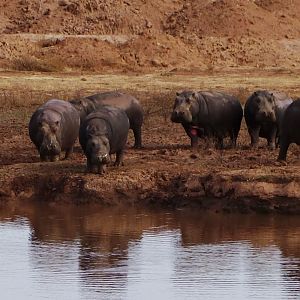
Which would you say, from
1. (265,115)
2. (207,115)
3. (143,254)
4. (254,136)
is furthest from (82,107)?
(143,254)

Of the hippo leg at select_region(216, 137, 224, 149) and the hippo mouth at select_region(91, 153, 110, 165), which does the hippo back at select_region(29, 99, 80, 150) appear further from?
the hippo leg at select_region(216, 137, 224, 149)

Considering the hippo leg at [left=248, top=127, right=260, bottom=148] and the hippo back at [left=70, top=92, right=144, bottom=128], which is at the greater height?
the hippo back at [left=70, top=92, right=144, bottom=128]

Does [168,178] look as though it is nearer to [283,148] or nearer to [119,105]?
[283,148]

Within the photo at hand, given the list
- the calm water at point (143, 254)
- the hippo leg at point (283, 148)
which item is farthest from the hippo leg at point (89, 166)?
the hippo leg at point (283, 148)

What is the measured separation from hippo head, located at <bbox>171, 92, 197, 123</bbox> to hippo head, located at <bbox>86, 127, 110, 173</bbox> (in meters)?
3.16

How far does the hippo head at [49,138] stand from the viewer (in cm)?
1864

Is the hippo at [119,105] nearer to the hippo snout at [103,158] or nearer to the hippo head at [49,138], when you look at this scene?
the hippo head at [49,138]

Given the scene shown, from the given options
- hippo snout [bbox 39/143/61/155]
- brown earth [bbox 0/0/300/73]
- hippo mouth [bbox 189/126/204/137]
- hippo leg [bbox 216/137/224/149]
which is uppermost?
brown earth [bbox 0/0/300/73]

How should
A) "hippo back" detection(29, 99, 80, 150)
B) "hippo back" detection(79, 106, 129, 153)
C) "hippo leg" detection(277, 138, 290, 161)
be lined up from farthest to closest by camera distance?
"hippo back" detection(29, 99, 80, 150)
"hippo leg" detection(277, 138, 290, 161)
"hippo back" detection(79, 106, 129, 153)

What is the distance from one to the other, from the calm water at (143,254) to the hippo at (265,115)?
4485 millimetres

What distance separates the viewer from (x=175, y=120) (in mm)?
20578

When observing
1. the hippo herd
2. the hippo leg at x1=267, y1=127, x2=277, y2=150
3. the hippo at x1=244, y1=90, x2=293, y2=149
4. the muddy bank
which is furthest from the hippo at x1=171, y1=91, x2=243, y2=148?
the muddy bank

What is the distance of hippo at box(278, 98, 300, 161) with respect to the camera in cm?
1830

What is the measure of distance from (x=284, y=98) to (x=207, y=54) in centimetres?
2906
